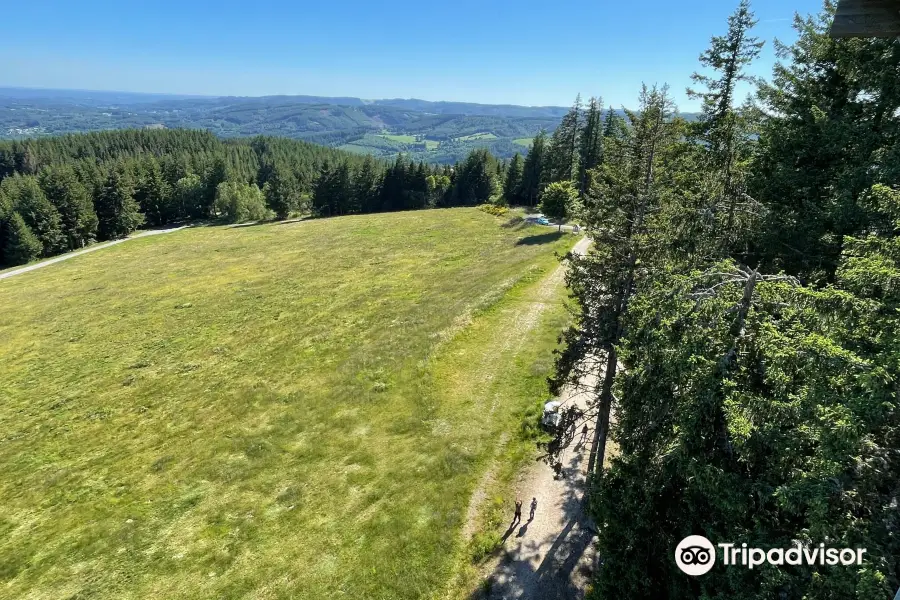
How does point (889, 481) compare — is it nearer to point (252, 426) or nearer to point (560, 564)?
point (560, 564)

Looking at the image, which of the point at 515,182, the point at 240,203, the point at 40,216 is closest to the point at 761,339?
the point at 515,182

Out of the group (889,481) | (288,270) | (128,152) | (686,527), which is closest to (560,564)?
(686,527)

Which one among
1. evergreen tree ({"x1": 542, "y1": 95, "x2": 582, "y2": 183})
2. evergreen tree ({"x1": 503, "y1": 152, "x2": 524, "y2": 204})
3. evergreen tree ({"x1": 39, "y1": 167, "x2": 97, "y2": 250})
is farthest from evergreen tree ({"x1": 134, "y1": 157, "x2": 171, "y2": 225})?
evergreen tree ({"x1": 542, "y1": 95, "x2": 582, "y2": 183})

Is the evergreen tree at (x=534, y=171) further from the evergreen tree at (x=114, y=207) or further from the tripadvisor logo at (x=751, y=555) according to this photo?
A: the evergreen tree at (x=114, y=207)

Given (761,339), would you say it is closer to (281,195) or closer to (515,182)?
(515,182)

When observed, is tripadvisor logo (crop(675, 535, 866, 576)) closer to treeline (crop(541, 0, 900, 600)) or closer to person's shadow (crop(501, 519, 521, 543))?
treeline (crop(541, 0, 900, 600))

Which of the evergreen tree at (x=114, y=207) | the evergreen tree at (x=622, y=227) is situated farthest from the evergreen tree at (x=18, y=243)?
the evergreen tree at (x=622, y=227)
